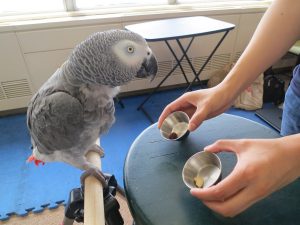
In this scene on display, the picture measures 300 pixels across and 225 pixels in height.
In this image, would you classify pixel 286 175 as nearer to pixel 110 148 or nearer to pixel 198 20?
pixel 110 148

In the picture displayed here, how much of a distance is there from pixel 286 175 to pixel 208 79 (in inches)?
85.1

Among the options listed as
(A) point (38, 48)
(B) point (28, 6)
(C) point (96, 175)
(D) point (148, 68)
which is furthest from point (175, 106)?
(B) point (28, 6)

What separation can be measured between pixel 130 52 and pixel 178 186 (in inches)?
16.5

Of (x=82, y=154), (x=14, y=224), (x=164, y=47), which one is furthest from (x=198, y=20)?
(x=14, y=224)

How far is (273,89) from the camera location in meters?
2.18

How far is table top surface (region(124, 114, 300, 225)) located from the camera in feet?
1.69

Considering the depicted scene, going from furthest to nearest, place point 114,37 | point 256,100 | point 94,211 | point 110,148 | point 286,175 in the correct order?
point 256,100
point 110,148
point 114,37
point 94,211
point 286,175

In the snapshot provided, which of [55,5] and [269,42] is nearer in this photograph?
[269,42]

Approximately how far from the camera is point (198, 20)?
75.0 inches

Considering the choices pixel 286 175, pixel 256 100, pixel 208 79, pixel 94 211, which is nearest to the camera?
pixel 286 175

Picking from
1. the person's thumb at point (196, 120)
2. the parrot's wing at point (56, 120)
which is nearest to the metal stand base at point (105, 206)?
the parrot's wing at point (56, 120)

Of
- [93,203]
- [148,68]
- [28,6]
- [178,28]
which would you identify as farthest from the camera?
[28,6]

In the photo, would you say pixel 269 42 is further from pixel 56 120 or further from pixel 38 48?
pixel 38 48

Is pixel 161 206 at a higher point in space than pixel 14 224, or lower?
higher
